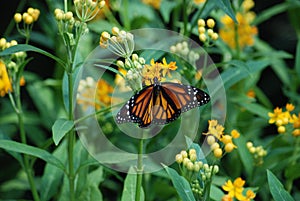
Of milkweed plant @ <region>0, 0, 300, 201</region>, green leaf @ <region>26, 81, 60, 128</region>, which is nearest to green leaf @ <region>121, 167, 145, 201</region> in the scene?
milkweed plant @ <region>0, 0, 300, 201</region>

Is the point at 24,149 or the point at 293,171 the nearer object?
the point at 24,149

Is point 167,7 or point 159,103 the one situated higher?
point 167,7

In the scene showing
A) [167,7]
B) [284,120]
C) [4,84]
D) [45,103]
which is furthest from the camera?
[45,103]

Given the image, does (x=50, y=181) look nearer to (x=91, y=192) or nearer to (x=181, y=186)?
(x=91, y=192)

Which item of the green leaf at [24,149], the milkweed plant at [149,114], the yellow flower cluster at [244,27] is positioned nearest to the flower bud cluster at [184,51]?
the milkweed plant at [149,114]

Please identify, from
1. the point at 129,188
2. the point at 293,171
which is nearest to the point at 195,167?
the point at 129,188

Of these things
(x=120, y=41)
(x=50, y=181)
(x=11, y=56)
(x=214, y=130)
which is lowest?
(x=50, y=181)
